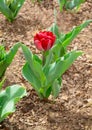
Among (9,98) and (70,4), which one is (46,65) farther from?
(70,4)

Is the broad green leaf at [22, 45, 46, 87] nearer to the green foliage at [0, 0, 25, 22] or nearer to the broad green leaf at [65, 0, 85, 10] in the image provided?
the green foliage at [0, 0, 25, 22]

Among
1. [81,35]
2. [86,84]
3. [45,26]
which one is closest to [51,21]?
[45,26]

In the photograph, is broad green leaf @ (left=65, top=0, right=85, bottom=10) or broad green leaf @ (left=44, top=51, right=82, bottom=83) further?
broad green leaf @ (left=65, top=0, right=85, bottom=10)

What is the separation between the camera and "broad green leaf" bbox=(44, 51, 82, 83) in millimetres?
1904

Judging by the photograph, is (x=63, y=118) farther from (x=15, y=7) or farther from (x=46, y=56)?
(x=15, y=7)

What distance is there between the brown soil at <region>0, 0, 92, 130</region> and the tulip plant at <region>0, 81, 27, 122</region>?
0.20 meters

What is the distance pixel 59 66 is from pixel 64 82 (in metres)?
0.48

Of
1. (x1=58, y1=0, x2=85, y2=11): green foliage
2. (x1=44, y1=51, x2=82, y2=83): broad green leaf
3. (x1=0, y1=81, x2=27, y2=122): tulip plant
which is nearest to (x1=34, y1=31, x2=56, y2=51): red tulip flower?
(x1=44, y1=51, x2=82, y2=83): broad green leaf

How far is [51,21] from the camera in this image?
9.71 feet

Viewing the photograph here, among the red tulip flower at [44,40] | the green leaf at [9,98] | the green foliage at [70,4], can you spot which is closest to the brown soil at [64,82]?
the green foliage at [70,4]

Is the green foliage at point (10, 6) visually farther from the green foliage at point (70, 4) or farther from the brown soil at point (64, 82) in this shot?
the green foliage at point (70, 4)

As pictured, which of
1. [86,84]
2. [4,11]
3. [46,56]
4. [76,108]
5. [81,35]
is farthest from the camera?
[81,35]

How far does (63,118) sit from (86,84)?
0.34 m

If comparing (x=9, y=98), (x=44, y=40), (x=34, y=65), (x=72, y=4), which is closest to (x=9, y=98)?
(x=9, y=98)
